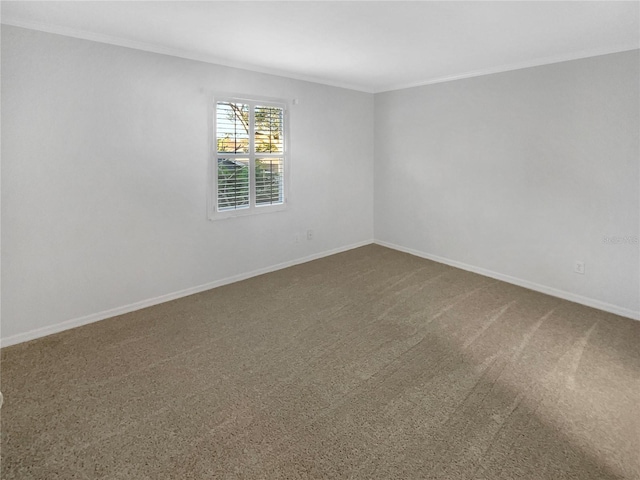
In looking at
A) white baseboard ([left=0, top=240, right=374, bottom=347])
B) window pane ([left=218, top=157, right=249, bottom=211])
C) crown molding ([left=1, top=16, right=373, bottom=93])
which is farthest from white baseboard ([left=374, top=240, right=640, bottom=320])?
crown molding ([left=1, top=16, right=373, bottom=93])

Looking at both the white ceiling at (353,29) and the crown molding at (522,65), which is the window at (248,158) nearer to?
the white ceiling at (353,29)

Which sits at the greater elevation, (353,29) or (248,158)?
(353,29)

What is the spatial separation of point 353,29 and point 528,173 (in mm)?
2349

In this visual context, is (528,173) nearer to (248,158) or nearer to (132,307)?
(248,158)

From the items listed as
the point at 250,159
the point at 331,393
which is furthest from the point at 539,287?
the point at 250,159

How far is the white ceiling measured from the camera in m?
2.32

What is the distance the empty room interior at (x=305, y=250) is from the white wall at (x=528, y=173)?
24 mm

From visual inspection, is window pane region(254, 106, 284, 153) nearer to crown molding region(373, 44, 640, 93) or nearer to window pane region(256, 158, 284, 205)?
window pane region(256, 158, 284, 205)

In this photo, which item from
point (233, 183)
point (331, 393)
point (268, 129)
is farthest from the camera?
point (268, 129)

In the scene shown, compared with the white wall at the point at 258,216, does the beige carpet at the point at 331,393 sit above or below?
below

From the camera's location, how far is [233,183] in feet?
13.0

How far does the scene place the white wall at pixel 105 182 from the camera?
105 inches

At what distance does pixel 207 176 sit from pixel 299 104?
149 cm

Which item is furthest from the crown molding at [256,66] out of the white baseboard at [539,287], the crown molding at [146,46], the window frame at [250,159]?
the white baseboard at [539,287]
